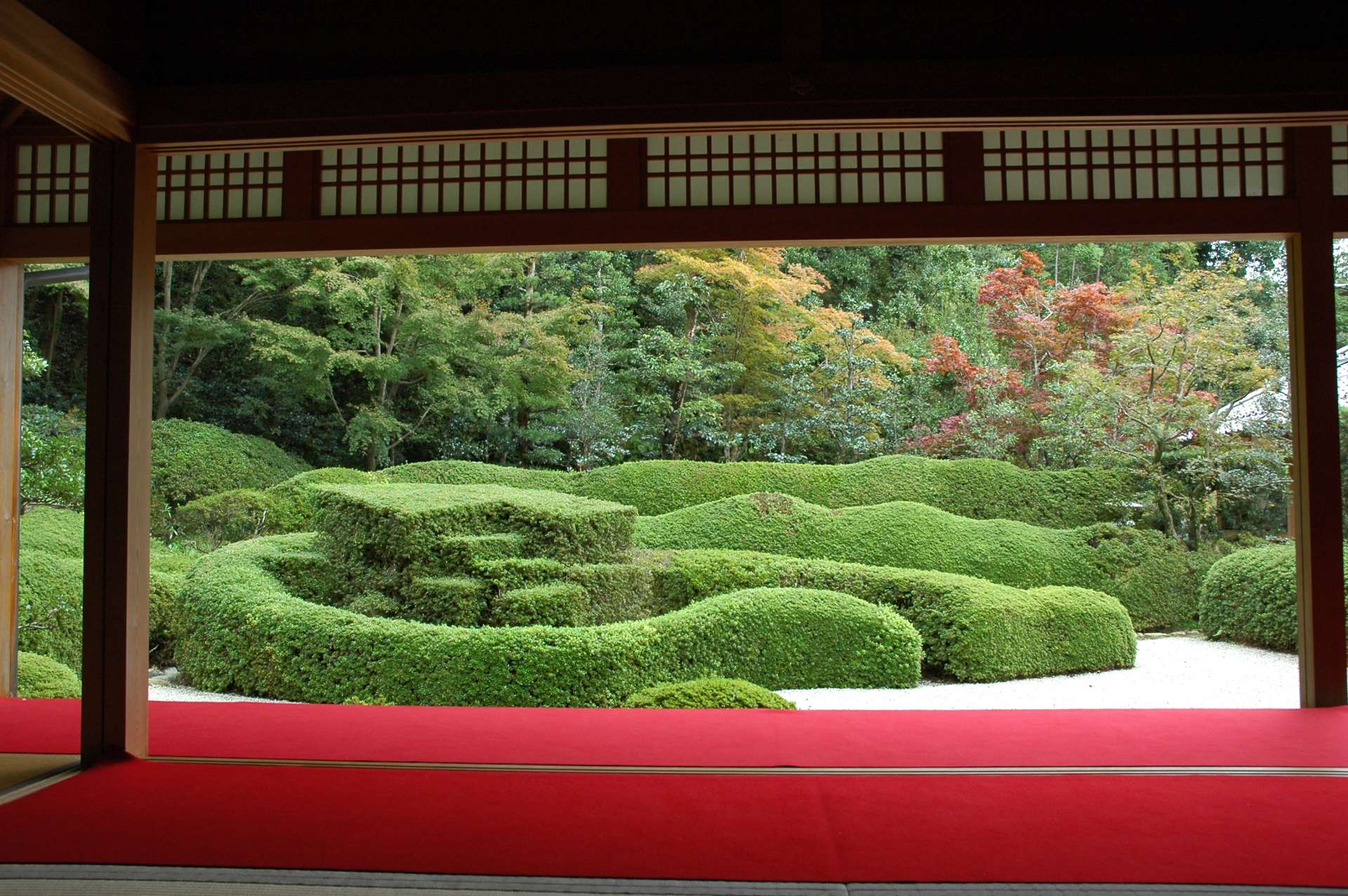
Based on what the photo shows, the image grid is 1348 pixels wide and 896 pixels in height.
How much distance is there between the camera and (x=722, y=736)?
11.8ft

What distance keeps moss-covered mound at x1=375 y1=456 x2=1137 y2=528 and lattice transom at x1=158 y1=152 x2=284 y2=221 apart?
201 inches

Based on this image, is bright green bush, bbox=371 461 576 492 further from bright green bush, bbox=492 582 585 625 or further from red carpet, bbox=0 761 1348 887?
red carpet, bbox=0 761 1348 887

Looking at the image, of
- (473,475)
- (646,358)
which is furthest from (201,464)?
(646,358)

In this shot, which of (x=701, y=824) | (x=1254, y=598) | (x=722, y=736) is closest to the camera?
(x=701, y=824)

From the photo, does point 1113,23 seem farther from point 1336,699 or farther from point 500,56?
point 1336,699

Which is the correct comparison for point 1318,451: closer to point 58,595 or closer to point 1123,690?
point 1123,690

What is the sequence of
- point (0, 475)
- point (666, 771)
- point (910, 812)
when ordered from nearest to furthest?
1. point (910, 812)
2. point (666, 771)
3. point (0, 475)

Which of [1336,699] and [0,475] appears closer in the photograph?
[1336,699]

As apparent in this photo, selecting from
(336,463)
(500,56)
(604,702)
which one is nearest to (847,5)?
(500,56)

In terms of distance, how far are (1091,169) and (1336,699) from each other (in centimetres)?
258

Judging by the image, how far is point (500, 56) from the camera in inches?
119

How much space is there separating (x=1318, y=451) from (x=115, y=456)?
4.82 metres

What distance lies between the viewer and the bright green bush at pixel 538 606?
656 cm

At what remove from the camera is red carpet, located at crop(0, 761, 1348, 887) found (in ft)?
7.63
